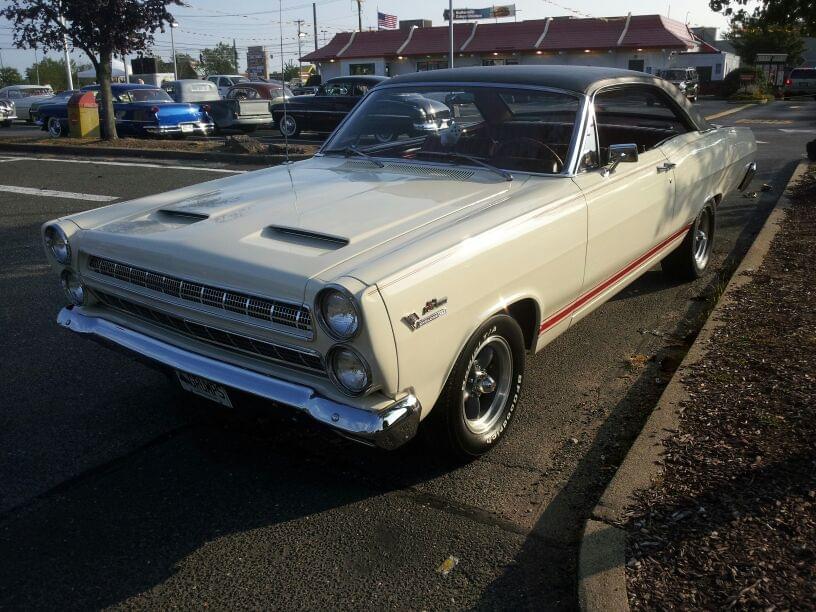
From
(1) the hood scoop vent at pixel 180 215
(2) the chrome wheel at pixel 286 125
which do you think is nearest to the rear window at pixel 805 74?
(2) the chrome wheel at pixel 286 125

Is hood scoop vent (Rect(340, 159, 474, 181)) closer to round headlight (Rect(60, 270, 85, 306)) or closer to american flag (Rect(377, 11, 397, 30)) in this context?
round headlight (Rect(60, 270, 85, 306))

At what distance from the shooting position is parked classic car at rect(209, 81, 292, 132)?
1914 centimetres

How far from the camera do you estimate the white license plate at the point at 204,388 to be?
306cm

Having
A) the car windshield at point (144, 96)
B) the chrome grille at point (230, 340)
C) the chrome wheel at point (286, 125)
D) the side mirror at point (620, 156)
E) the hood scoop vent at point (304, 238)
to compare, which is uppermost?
the car windshield at point (144, 96)

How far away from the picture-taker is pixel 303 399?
9.16 feet

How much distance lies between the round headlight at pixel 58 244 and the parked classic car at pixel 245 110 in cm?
1543

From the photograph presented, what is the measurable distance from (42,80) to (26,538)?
90.9m

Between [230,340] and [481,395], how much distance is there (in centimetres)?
117

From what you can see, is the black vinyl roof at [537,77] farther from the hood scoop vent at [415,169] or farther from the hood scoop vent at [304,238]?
the hood scoop vent at [304,238]

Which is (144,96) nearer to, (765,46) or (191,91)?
(191,91)

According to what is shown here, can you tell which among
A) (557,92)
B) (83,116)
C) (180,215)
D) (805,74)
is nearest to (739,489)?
(557,92)

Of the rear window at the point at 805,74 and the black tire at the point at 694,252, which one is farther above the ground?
the rear window at the point at 805,74

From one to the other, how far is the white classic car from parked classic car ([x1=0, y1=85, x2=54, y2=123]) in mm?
29347

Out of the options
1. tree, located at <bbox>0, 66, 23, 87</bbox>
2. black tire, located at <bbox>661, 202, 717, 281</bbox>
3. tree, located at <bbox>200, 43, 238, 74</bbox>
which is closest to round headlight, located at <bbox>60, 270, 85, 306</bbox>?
black tire, located at <bbox>661, 202, 717, 281</bbox>
